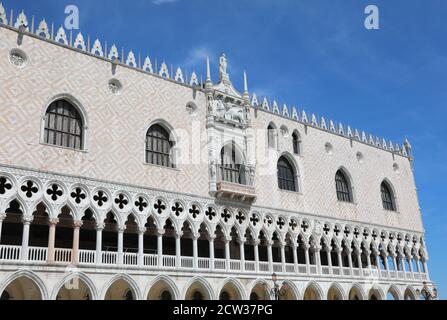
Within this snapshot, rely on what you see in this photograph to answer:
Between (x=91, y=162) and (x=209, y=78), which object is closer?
(x=91, y=162)

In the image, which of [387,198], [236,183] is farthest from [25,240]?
[387,198]

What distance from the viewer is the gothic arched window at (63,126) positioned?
53.5 feet

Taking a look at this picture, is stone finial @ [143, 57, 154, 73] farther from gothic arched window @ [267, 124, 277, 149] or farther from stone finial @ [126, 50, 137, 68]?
gothic arched window @ [267, 124, 277, 149]

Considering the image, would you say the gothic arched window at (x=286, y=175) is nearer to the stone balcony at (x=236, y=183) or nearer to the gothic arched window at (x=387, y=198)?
the stone balcony at (x=236, y=183)

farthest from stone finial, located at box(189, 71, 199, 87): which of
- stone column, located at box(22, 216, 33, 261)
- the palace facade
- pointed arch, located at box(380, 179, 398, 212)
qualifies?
pointed arch, located at box(380, 179, 398, 212)

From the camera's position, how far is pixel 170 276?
1731cm

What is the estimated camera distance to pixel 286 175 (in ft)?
76.7

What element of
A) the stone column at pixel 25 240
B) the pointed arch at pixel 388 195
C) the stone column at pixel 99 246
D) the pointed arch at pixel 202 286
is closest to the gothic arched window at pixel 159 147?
the stone column at pixel 99 246

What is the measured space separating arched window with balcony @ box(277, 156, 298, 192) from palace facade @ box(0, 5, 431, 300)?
0.06 metres

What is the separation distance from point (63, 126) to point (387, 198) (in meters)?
19.4

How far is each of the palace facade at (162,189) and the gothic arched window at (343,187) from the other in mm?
114
